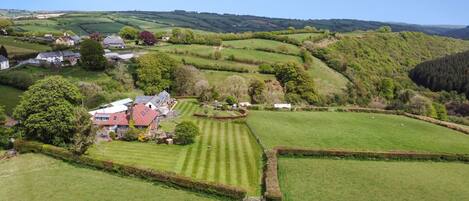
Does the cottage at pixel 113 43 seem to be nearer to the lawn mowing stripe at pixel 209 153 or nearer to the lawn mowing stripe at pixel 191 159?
the lawn mowing stripe at pixel 209 153

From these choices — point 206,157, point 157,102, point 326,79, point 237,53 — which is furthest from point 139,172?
point 326,79

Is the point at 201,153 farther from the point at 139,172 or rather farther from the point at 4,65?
the point at 4,65

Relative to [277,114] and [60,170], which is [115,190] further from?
[277,114]

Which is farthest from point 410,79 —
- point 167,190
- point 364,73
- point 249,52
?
point 167,190

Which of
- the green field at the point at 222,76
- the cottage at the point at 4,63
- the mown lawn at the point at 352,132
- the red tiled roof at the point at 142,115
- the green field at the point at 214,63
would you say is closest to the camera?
the mown lawn at the point at 352,132

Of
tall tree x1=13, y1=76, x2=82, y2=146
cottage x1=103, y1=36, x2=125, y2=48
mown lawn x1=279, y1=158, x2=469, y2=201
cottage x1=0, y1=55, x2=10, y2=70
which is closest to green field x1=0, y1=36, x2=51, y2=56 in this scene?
cottage x1=0, y1=55, x2=10, y2=70

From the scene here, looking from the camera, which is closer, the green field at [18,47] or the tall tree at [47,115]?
the tall tree at [47,115]

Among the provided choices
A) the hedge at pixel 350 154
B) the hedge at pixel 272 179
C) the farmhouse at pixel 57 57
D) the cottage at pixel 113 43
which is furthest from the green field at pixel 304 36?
the hedge at pixel 272 179

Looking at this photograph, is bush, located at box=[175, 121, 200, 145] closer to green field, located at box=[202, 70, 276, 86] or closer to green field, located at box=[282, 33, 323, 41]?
green field, located at box=[202, 70, 276, 86]
